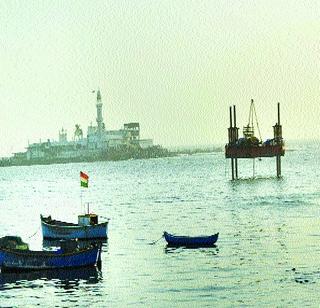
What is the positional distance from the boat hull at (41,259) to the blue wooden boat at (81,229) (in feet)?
51.8

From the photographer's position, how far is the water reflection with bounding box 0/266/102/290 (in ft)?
152

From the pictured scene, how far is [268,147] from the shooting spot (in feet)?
477

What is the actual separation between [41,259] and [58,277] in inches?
88.8

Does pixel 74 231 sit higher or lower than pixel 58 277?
higher

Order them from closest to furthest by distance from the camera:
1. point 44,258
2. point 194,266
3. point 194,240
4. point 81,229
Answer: point 44,258 < point 194,266 < point 194,240 < point 81,229

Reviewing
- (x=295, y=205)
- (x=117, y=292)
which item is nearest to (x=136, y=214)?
(x=295, y=205)

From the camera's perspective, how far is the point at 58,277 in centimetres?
4822

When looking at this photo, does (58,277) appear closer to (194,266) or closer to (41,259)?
(41,259)

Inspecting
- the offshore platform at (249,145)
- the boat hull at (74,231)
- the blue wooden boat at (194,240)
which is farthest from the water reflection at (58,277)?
the offshore platform at (249,145)

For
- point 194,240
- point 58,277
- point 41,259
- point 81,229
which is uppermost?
point 81,229

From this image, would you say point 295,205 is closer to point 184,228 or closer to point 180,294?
point 184,228

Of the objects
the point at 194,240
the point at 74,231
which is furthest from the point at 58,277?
the point at 74,231

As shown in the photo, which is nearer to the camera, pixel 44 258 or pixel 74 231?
pixel 44 258

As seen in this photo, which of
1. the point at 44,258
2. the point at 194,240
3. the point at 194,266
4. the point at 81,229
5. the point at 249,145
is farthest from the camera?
the point at 249,145
